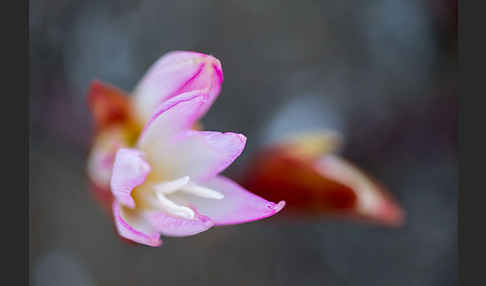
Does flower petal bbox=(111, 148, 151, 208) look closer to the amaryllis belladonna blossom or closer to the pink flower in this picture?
the pink flower

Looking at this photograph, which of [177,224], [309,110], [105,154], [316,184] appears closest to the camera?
[177,224]

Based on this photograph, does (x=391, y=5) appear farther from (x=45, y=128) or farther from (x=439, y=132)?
(x=45, y=128)

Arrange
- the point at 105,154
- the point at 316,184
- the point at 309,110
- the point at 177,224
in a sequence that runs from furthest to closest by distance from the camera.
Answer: the point at 309,110 → the point at 316,184 → the point at 105,154 → the point at 177,224

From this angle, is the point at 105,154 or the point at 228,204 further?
the point at 105,154

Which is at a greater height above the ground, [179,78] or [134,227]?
[179,78]

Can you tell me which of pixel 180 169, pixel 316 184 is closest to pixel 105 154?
pixel 180 169

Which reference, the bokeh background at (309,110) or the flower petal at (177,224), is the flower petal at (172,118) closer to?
the flower petal at (177,224)

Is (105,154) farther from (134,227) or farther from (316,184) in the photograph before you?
(316,184)

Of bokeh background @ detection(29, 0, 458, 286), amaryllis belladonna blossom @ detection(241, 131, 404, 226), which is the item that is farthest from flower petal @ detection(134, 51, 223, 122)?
bokeh background @ detection(29, 0, 458, 286)
